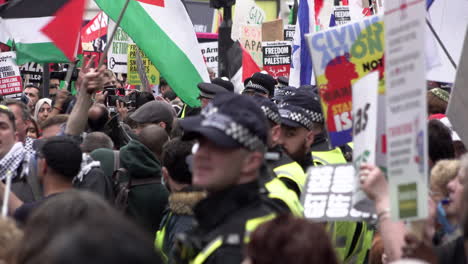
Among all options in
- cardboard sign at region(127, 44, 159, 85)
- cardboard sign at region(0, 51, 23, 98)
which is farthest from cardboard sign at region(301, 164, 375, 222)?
cardboard sign at region(127, 44, 159, 85)

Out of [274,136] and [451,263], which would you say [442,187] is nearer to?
[451,263]

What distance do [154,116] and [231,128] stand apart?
491 centimetres

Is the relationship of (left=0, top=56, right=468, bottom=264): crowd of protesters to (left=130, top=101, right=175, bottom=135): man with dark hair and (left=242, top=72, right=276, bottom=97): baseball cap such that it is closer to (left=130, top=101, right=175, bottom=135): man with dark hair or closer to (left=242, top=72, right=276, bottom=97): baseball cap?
(left=130, top=101, right=175, bottom=135): man with dark hair

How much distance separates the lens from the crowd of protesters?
8.73 ft

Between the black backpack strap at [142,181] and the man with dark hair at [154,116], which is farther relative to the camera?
the man with dark hair at [154,116]

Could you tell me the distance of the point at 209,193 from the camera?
12.0ft

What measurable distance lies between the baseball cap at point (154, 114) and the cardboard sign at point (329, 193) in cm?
420

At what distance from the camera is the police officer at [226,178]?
351 centimetres

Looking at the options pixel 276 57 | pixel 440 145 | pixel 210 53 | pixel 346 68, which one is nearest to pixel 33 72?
pixel 210 53

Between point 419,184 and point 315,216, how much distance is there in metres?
1.10

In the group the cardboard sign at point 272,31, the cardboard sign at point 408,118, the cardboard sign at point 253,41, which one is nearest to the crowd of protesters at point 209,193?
the cardboard sign at point 408,118

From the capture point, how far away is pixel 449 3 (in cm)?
766

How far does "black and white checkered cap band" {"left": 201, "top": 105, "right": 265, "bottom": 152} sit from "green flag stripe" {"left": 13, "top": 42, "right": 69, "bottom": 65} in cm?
450

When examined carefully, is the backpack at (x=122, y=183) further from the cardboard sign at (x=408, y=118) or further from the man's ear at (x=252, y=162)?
the cardboard sign at (x=408, y=118)
